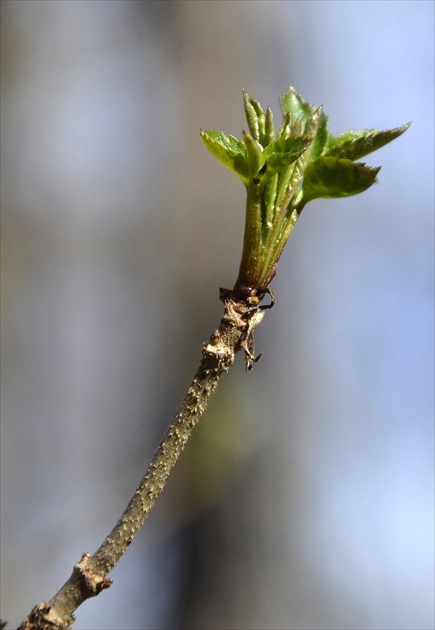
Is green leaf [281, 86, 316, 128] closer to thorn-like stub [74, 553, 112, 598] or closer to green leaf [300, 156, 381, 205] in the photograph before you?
green leaf [300, 156, 381, 205]

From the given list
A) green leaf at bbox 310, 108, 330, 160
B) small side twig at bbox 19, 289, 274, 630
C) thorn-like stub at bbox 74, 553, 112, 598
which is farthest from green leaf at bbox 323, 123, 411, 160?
thorn-like stub at bbox 74, 553, 112, 598

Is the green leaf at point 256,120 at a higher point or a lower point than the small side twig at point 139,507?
higher

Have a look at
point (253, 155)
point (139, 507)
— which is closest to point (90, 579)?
point (139, 507)

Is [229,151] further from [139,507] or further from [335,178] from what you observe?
[139,507]

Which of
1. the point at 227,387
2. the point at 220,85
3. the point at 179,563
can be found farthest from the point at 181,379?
the point at 220,85

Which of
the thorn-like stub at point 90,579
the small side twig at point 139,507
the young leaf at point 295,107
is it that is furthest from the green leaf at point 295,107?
the thorn-like stub at point 90,579

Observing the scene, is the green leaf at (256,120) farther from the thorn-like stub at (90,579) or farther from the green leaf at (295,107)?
the thorn-like stub at (90,579)
